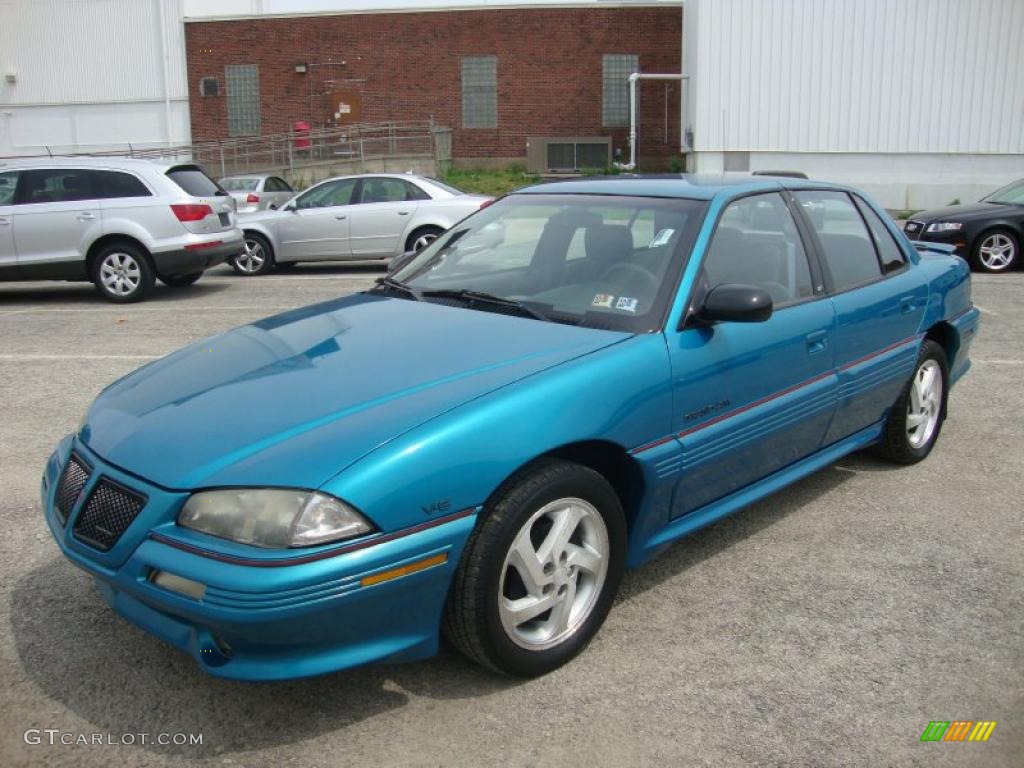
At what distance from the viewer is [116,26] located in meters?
35.8

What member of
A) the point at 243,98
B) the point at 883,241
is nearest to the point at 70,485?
the point at 883,241

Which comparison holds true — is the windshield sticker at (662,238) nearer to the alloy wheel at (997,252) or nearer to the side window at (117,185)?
the side window at (117,185)

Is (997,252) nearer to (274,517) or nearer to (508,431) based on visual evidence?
(508,431)

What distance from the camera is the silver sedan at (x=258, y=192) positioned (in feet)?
55.1

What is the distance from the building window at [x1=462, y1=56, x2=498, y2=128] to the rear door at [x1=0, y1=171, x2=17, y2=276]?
2372cm

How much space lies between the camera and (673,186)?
13.9ft

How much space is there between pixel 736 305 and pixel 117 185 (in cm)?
966

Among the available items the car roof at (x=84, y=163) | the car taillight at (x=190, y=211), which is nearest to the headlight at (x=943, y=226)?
the car taillight at (x=190, y=211)

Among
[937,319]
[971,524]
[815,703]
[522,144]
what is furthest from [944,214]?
[522,144]

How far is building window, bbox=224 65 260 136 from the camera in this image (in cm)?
3478

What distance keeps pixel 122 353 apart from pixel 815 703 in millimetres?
6735

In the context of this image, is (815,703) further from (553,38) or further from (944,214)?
(553,38)

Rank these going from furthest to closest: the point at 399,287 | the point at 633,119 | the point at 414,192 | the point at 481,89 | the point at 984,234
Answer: the point at 481,89 < the point at 633,119 < the point at 414,192 < the point at 984,234 < the point at 399,287

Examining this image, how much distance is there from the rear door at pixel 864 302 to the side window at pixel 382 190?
9.62 metres
